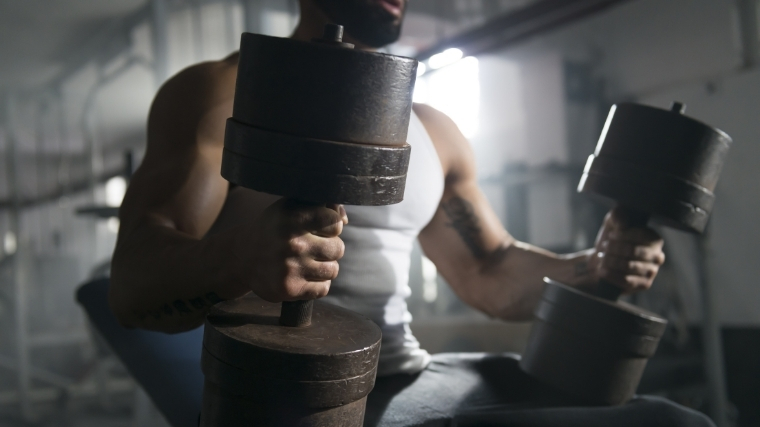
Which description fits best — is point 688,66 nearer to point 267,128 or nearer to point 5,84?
point 267,128

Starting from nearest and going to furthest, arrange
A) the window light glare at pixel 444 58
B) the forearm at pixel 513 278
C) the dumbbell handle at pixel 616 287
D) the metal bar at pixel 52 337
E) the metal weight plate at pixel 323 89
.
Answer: the metal weight plate at pixel 323 89 → the dumbbell handle at pixel 616 287 → the forearm at pixel 513 278 → the metal bar at pixel 52 337 → the window light glare at pixel 444 58

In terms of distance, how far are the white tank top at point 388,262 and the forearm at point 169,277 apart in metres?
0.28

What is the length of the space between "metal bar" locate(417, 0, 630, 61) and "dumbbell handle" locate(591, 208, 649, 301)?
1.93 meters

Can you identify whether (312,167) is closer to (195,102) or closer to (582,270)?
(195,102)

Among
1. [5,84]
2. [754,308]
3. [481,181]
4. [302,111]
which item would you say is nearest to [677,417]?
[302,111]

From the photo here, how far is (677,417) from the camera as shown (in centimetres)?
93

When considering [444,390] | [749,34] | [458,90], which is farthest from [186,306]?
[458,90]

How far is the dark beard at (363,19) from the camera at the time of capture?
1.12 metres

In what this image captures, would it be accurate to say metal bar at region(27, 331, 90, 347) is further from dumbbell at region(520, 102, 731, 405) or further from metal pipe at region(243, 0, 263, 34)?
dumbbell at region(520, 102, 731, 405)

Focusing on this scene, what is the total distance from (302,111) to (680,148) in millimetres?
682

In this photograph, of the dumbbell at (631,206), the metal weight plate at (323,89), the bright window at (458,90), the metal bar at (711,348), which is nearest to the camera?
the metal weight plate at (323,89)

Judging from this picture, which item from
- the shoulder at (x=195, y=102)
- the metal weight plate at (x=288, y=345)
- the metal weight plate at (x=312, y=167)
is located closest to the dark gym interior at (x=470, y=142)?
the shoulder at (x=195, y=102)

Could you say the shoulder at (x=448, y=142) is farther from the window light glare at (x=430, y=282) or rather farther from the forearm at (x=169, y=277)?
the window light glare at (x=430, y=282)

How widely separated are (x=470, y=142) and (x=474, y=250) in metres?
1.88
